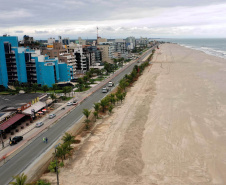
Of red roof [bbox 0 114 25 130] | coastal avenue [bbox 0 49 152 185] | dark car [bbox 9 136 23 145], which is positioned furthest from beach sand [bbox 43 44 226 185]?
red roof [bbox 0 114 25 130]

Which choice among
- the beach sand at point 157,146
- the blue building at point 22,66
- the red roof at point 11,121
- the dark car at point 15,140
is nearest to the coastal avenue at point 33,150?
the dark car at point 15,140

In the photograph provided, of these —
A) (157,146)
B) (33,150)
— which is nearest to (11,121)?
(33,150)

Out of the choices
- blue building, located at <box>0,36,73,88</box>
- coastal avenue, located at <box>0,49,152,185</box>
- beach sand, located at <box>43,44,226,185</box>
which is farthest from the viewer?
blue building, located at <box>0,36,73,88</box>

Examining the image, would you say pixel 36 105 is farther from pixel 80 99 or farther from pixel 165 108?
pixel 165 108

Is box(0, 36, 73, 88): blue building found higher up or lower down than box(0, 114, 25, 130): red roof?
higher up

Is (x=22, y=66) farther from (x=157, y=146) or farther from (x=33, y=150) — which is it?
(x=157, y=146)

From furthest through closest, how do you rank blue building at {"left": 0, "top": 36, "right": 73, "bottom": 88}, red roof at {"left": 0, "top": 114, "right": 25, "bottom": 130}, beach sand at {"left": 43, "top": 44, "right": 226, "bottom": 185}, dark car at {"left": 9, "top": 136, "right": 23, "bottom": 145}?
blue building at {"left": 0, "top": 36, "right": 73, "bottom": 88}, red roof at {"left": 0, "top": 114, "right": 25, "bottom": 130}, dark car at {"left": 9, "top": 136, "right": 23, "bottom": 145}, beach sand at {"left": 43, "top": 44, "right": 226, "bottom": 185}

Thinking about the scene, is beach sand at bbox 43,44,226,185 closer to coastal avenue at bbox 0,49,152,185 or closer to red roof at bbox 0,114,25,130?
coastal avenue at bbox 0,49,152,185

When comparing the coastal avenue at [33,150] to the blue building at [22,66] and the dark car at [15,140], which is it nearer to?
the dark car at [15,140]
